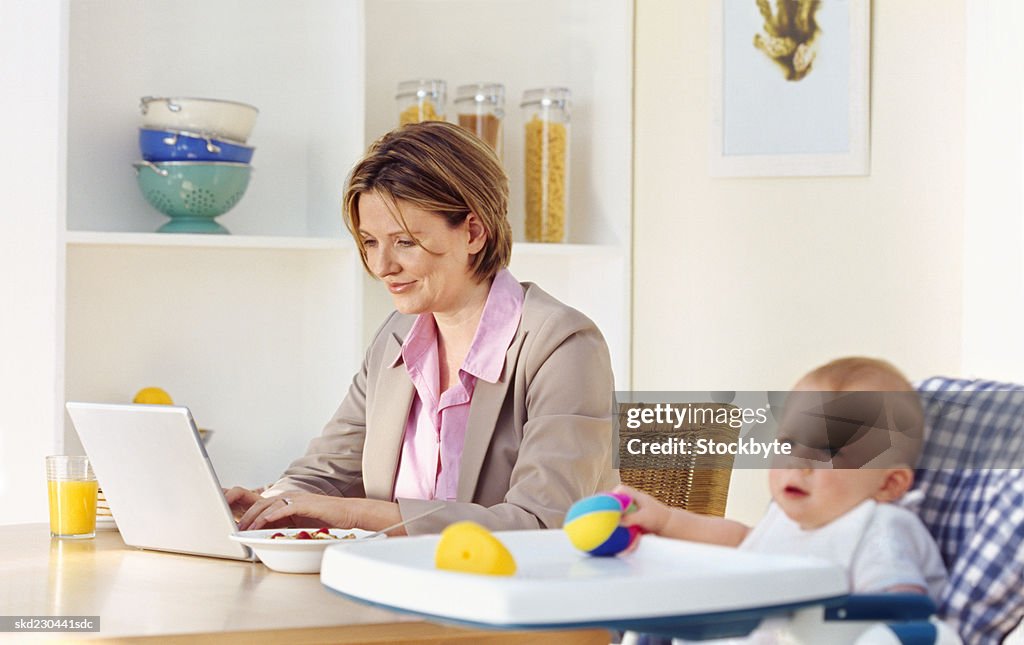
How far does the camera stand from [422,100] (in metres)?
3.01

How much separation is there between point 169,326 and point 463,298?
1.14m

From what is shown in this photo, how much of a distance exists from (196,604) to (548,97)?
1.94m

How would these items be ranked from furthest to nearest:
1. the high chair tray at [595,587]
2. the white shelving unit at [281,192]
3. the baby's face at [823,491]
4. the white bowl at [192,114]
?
the white shelving unit at [281,192]
the white bowl at [192,114]
the baby's face at [823,491]
the high chair tray at [595,587]

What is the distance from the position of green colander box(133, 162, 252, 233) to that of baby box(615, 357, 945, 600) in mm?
1956

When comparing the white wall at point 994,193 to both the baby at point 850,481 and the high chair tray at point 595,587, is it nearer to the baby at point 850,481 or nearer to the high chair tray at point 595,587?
the baby at point 850,481

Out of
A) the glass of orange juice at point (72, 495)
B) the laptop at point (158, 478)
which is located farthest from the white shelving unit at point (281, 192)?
the laptop at point (158, 478)

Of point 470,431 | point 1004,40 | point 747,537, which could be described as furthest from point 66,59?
point 747,537

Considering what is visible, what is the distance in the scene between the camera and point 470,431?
197cm

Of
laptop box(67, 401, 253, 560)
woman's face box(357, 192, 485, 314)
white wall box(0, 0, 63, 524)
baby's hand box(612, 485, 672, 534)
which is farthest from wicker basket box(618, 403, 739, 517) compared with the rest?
white wall box(0, 0, 63, 524)

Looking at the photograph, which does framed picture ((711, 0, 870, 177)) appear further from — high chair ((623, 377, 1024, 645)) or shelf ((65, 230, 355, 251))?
high chair ((623, 377, 1024, 645))

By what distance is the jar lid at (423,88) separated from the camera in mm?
3006

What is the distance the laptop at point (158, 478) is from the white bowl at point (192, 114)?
1.13m

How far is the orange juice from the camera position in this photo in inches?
74.3

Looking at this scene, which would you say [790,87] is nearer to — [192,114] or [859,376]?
[192,114]
